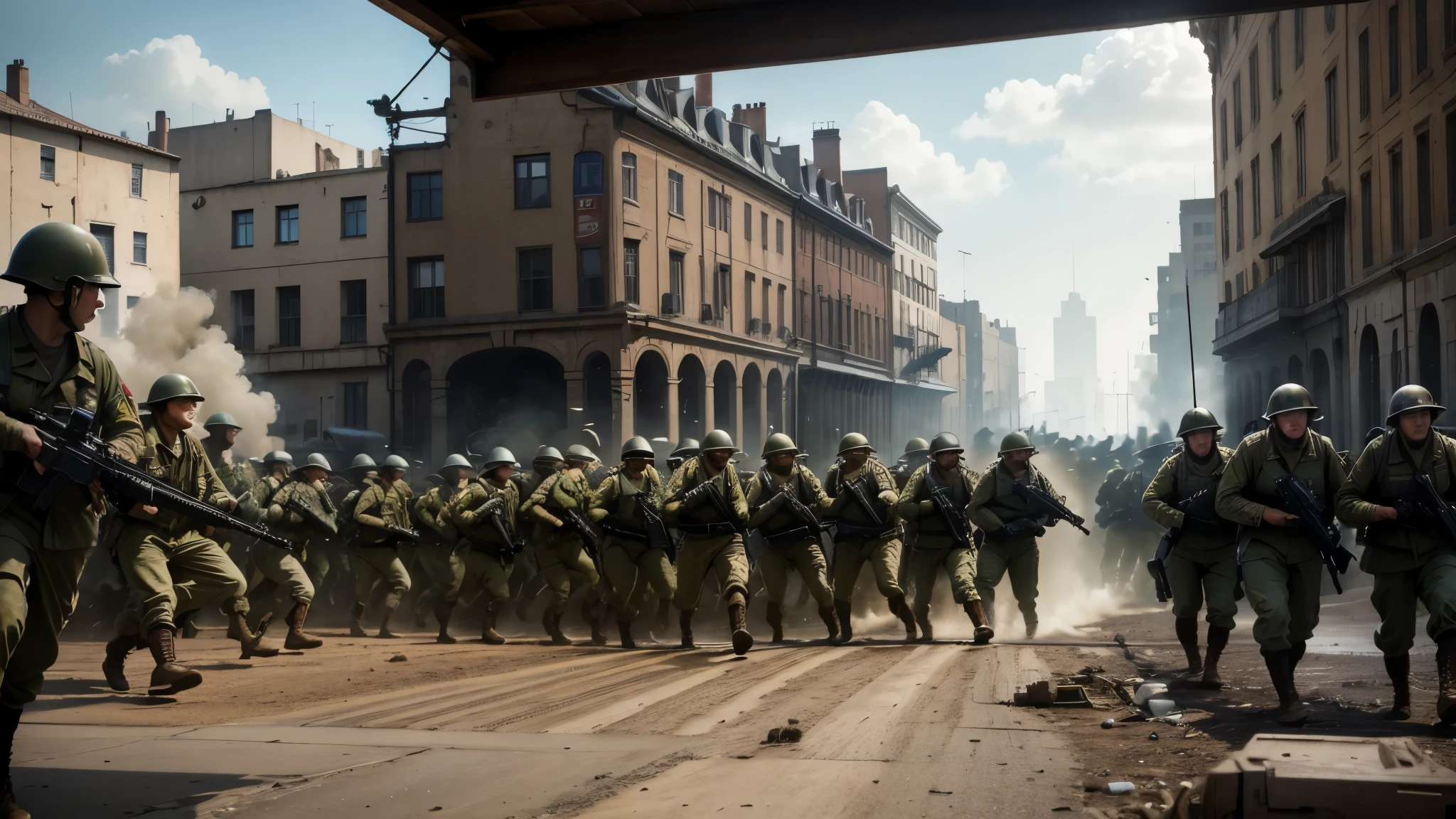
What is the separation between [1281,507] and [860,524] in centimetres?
613

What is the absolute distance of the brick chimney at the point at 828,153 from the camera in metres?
66.8

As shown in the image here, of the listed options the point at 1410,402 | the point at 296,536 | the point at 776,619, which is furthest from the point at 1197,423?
the point at 296,536

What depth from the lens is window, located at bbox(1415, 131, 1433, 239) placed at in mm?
25203

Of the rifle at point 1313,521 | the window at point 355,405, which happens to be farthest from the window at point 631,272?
the rifle at point 1313,521

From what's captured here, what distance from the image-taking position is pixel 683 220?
42438 millimetres

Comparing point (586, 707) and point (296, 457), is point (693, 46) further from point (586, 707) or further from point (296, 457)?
point (296, 457)

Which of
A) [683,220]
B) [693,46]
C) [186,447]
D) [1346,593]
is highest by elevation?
[683,220]

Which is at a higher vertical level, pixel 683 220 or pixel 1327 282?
pixel 683 220

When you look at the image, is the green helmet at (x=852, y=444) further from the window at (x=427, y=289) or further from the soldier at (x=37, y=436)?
the window at (x=427, y=289)

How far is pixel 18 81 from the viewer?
142 feet

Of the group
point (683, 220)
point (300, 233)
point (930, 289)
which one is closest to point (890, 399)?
point (930, 289)

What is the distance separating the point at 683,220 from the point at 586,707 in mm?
34824

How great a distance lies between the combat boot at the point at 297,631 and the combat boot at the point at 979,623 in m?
6.25

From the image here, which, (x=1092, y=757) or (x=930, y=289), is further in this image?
(x=930, y=289)
